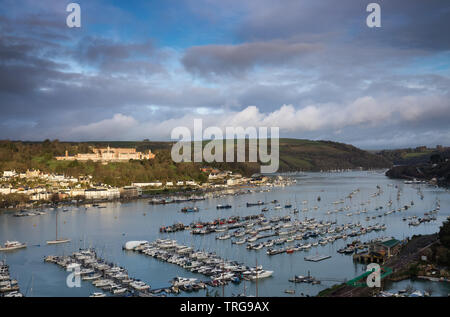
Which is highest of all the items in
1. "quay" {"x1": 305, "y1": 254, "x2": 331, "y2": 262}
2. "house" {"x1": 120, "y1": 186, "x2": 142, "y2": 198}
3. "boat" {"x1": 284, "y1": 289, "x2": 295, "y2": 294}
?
"house" {"x1": 120, "y1": 186, "x2": 142, "y2": 198}

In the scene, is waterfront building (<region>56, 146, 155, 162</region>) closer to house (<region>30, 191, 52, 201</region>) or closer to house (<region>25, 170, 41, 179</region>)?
house (<region>25, 170, 41, 179</region>)

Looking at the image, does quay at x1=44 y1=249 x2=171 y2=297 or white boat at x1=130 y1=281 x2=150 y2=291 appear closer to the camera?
quay at x1=44 y1=249 x2=171 y2=297

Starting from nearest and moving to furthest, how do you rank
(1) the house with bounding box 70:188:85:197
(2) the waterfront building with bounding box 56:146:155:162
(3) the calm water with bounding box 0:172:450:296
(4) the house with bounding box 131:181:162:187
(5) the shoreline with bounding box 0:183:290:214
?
(3) the calm water with bounding box 0:172:450:296
(5) the shoreline with bounding box 0:183:290:214
(1) the house with bounding box 70:188:85:197
(4) the house with bounding box 131:181:162:187
(2) the waterfront building with bounding box 56:146:155:162

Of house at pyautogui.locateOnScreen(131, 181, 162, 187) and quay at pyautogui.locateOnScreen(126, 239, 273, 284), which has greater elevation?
house at pyautogui.locateOnScreen(131, 181, 162, 187)

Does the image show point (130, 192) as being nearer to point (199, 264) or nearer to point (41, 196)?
point (41, 196)

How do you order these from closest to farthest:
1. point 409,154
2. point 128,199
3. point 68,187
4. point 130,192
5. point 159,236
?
point 159,236 → point 128,199 → point 68,187 → point 130,192 → point 409,154

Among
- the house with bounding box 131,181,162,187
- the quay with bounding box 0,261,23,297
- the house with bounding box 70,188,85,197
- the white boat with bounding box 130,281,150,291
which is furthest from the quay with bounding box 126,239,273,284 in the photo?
the house with bounding box 131,181,162,187

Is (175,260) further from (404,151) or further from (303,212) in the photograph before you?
(404,151)

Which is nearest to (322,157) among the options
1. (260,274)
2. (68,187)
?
(68,187)

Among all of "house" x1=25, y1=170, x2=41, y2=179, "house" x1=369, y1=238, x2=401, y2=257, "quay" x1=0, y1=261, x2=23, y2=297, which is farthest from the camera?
"house" x1=25, y1=170, x2=41, y2=179
